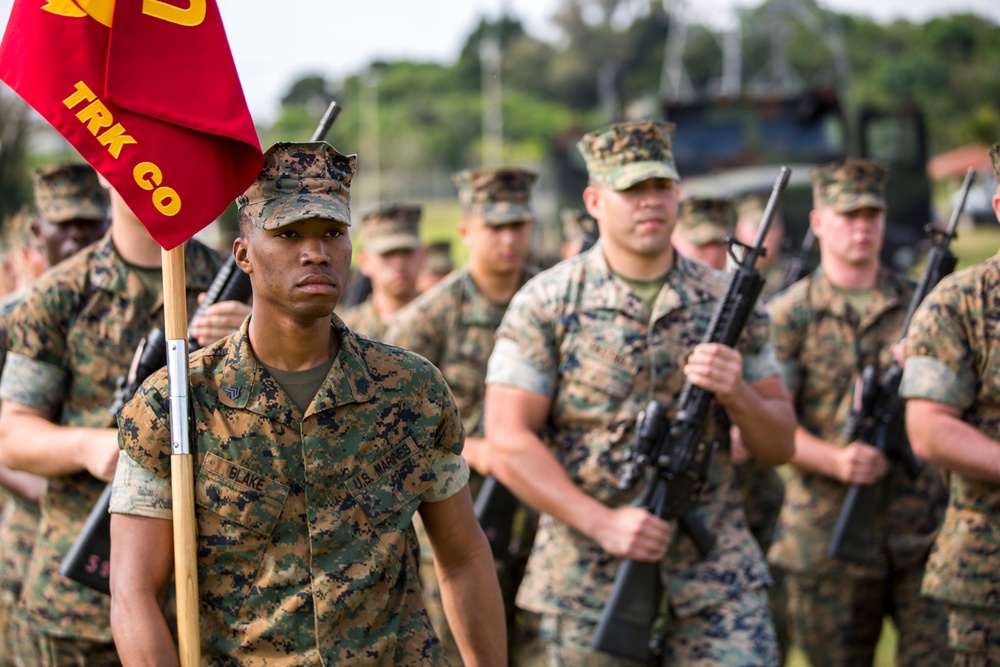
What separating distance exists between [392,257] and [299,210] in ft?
18.1

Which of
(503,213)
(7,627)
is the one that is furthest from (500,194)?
(7,627)

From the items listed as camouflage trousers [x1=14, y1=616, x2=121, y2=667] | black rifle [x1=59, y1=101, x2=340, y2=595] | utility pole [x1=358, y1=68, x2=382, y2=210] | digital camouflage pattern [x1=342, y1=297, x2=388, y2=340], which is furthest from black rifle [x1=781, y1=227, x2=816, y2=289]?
utility pole [x1=358, y1=68, x2=382, y2=210]

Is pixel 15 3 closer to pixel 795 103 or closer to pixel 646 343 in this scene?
pixel 646 343

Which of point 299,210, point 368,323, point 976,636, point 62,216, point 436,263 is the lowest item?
point 976,636

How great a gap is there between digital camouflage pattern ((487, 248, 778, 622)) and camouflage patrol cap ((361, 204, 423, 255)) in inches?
143

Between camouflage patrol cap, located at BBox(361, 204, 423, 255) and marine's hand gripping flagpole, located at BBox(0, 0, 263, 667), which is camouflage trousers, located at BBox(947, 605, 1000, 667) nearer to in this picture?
marine's hand gripping flagpole, located at BBox(0, 0, 263, 667)

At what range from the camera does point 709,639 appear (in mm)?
5137

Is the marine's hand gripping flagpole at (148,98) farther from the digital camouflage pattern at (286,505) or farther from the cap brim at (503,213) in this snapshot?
the cap brim at (503,213)

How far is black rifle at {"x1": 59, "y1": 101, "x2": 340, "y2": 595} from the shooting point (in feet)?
15.9

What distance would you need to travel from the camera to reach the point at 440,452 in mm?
3865

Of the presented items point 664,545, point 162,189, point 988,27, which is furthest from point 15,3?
point 988,27

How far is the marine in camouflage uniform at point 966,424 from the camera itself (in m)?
4.94

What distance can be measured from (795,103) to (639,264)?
1424 centimetres

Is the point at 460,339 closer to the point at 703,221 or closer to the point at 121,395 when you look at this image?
the point at 703,221
